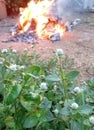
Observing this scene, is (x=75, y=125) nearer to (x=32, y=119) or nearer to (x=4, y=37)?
(x=32, y=119)

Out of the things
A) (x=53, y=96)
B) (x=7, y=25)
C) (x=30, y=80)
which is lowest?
(x=7, y=25)

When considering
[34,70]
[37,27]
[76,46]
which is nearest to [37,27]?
[37,27]

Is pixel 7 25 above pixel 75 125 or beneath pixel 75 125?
beneath

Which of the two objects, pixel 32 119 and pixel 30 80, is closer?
pixel 32 119

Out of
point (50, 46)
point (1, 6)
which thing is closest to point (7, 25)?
point (1, 6)

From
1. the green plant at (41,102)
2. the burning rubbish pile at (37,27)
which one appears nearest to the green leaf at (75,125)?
the green plant at (41,102)

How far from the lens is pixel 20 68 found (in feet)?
6.02

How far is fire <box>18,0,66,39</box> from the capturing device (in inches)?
213

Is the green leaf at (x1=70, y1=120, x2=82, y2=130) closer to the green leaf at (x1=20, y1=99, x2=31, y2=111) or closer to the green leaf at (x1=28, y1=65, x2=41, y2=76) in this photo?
the green leaf at (x1=20, y1=99, x2=31, y2=111)

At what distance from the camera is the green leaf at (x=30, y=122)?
1.62 metres

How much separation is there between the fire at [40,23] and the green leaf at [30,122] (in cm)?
363

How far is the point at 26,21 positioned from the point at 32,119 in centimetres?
411

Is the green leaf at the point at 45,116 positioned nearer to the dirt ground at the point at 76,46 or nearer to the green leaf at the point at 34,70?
the green leaf at the point at 34,70

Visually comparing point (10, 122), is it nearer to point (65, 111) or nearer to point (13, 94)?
point (13, 94)
